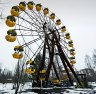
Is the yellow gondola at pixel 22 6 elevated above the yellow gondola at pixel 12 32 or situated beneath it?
elevated above

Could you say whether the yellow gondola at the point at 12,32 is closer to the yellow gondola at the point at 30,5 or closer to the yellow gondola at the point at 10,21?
the yellow gondola at the point at 10,21

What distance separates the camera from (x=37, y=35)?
67.4 ft

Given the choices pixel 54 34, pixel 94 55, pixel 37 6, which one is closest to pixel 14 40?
pixel 54 34

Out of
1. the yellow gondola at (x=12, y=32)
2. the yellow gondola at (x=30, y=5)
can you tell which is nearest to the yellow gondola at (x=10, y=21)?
the yellow gondola at (x=12, y=32)

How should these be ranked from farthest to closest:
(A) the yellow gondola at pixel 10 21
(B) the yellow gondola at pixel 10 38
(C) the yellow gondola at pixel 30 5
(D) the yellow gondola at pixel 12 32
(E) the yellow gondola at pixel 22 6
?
(C) the yellow gondola at pixel 30 5 → (E) the yellow gondola at pixel 22 6 → (D) the yellow gondola at pixel 12 32 → (B) the yellow gondola at pixel 10 38 → (A) the yellow gondola at pixel 10 21

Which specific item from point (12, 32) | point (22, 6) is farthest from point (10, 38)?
point (22, 6)

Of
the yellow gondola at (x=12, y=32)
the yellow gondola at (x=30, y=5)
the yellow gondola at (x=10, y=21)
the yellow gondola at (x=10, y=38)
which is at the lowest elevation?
the yellow gondola at (x=10, y=38)

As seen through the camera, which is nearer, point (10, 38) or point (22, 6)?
point (10, 38)

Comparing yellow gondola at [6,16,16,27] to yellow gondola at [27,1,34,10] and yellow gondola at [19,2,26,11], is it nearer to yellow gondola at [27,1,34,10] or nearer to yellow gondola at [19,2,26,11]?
yellow gondola at [19,2,26,11]

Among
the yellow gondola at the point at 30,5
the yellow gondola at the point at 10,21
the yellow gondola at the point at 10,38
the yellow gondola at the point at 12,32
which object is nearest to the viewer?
the yellow gondola at the point at 10,21

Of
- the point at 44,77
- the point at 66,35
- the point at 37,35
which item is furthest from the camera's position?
the point at 66,35

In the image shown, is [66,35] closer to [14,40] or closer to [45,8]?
[45,8]

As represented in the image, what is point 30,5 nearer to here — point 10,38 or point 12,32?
point 12,32

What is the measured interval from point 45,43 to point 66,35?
466 cm
